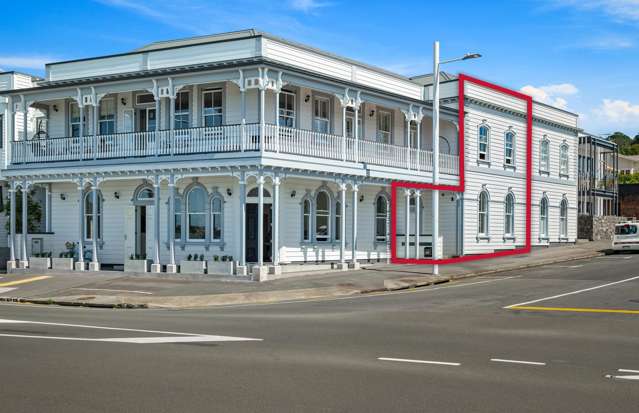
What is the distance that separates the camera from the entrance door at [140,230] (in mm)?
31250

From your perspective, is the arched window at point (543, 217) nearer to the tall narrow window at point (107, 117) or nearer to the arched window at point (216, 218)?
the arched window at point (216, 218)

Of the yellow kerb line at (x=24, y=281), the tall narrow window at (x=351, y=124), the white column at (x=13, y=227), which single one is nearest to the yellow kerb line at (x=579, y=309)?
the tall narrow window at (x=351, y=124)

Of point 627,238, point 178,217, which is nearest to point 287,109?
point 178,217

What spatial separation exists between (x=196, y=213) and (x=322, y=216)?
4.99 metres

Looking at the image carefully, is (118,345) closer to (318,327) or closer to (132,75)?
(318,327)

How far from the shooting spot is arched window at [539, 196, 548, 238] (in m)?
43.1

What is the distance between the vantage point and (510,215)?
4106cm

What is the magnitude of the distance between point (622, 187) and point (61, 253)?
48301 millimetres

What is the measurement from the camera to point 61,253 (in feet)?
105

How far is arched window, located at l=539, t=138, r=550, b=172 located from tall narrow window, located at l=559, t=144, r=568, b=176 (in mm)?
1743

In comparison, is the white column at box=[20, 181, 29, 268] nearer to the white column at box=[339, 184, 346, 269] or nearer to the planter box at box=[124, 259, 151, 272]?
the planter box at box=[124, 259, 151, 272]

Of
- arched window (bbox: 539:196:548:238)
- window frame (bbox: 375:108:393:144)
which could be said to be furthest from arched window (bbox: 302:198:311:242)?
arched window (bbox: 539:196:548:238)

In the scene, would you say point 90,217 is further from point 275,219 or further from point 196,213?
point 275,219

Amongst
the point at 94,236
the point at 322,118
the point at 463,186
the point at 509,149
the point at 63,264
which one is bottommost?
the point at 63,264
